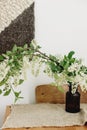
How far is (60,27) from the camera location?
74.1 inches

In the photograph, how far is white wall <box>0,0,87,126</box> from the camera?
1.86 meters

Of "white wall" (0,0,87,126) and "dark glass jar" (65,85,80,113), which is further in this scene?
"white wall" (0,0,87,126)

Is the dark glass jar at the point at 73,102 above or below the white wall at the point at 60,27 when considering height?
below

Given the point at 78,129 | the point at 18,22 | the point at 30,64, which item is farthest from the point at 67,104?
the point at 18,22

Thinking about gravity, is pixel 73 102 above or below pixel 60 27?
below

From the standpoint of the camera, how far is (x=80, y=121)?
1493mm

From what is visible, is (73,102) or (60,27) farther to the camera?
(60,27)

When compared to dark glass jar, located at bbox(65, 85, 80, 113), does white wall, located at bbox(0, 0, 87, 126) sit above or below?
above

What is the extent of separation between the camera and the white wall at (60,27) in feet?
6.11

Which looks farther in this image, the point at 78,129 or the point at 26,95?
the point at 26,95

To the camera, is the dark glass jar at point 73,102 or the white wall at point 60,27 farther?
the white wall at point 60,27

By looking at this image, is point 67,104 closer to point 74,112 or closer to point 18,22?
point 74,112

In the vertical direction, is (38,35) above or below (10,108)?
above

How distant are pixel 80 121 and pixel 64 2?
32.3 inches
